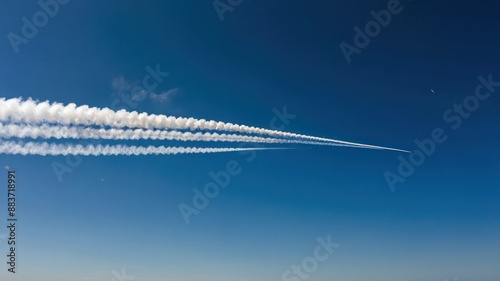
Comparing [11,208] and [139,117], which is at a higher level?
[139,117]

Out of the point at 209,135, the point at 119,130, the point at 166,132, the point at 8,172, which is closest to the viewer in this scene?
the point at 8,172

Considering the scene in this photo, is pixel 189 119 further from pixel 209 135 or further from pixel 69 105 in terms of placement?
pixel 69 105

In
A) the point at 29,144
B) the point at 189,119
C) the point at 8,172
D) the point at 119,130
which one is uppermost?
the point at 189,119

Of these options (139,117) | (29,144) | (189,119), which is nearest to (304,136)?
(189,119)

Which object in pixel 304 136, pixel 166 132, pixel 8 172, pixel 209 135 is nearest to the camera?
pixel 8 172

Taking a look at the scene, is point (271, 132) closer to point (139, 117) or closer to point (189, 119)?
point (189, 119)

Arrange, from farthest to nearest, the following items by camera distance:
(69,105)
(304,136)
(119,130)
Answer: (304,136), (119,130), (69,105)

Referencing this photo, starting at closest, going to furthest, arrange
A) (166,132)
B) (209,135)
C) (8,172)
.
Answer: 1. (8,172)
2. (166,132)
3. (209,135)

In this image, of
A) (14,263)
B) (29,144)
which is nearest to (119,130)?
(29,144)

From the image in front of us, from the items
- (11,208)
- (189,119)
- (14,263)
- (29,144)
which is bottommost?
(14,263)

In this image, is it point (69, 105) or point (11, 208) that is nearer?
point (11, 208)
